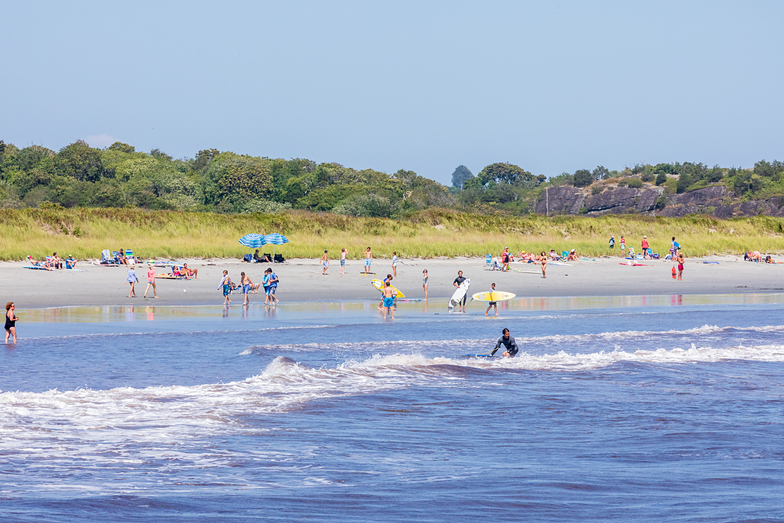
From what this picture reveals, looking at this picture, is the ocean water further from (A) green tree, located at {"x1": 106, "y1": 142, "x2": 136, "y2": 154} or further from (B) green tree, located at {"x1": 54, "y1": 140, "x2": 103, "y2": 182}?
(A) green tree, located at {"x1": 106, "y1": 142, "x2": 136, "y2": 154}

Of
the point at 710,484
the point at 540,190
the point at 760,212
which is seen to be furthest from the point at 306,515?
the point at 540,190

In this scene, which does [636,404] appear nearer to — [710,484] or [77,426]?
[710,484]

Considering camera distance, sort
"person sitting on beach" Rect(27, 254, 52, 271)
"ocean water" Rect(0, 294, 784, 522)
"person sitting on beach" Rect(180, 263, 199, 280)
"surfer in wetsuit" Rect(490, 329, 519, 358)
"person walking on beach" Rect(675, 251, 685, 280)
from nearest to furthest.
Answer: "ocean water" Rect(0, 294, 784, 522), "surfer in wetsuit" Rect(490, 329, 519, 358), "person sitting on beach" Rect(180, 263, 199, 280), "person sitting on beach" Rect(27, 254, 52, 271), "person walking on beach" Rect(675, 251, 685, 280)

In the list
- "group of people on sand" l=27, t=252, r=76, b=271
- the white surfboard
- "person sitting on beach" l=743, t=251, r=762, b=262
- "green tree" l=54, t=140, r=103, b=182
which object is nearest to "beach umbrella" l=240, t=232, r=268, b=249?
"group of people on sand" l=27, t=252, r=76, b=271

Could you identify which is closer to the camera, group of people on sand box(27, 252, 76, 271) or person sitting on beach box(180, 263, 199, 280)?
person sitting on beach box(180, 263, 199, 280)

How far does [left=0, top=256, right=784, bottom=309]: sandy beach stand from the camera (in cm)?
2820

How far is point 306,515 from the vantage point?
7.00m

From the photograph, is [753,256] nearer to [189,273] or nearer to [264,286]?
[189,273]

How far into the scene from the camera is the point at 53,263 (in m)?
34.1

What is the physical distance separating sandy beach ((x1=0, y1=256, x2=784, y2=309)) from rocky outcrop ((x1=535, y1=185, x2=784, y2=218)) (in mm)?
54246

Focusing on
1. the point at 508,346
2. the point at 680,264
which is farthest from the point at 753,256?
the point at 508,346

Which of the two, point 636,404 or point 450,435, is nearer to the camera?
point 450,435

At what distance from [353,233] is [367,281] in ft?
57.4

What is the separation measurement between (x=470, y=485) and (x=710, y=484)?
97.7 inches
